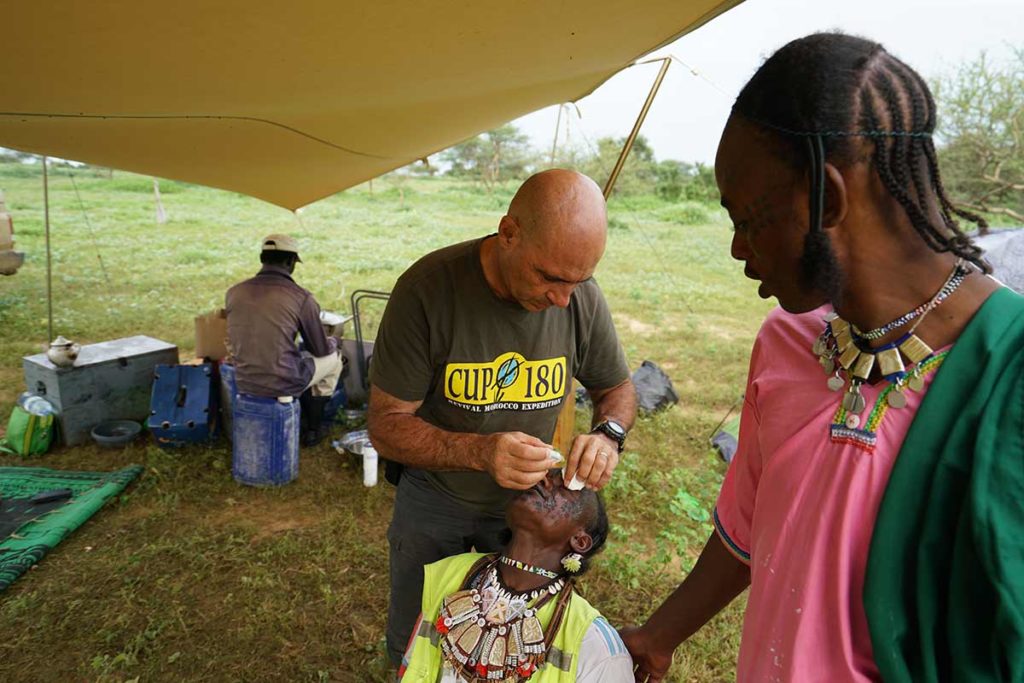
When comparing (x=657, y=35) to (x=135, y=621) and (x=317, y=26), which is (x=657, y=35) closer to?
(x=317, y=26)

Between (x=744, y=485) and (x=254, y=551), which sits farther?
(x=254, y=551)

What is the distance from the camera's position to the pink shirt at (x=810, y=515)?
1.05 meters

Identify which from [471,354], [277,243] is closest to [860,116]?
[471,354]

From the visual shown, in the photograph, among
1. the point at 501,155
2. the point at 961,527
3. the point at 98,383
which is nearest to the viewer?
the point at 961,527

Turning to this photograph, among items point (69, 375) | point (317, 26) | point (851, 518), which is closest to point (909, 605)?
point (851, 518)

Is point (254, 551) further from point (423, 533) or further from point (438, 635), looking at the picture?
point (438, 635)

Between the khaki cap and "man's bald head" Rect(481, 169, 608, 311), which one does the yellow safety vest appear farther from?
the khaki cap

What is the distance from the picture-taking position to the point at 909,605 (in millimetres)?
989

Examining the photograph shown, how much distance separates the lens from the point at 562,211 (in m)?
1.87

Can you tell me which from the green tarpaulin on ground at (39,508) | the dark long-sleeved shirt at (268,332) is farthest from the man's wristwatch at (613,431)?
the green tarpaulin on ground at (39,508)

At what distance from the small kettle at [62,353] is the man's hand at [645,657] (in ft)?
16.7

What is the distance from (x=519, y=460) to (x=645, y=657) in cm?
69

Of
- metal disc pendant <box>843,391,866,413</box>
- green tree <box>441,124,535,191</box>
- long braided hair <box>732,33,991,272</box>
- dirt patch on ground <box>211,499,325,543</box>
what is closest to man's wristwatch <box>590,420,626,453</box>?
metal disc pendant <box>843,391,866,413</box>

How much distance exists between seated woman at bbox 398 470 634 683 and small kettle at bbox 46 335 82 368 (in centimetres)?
447
